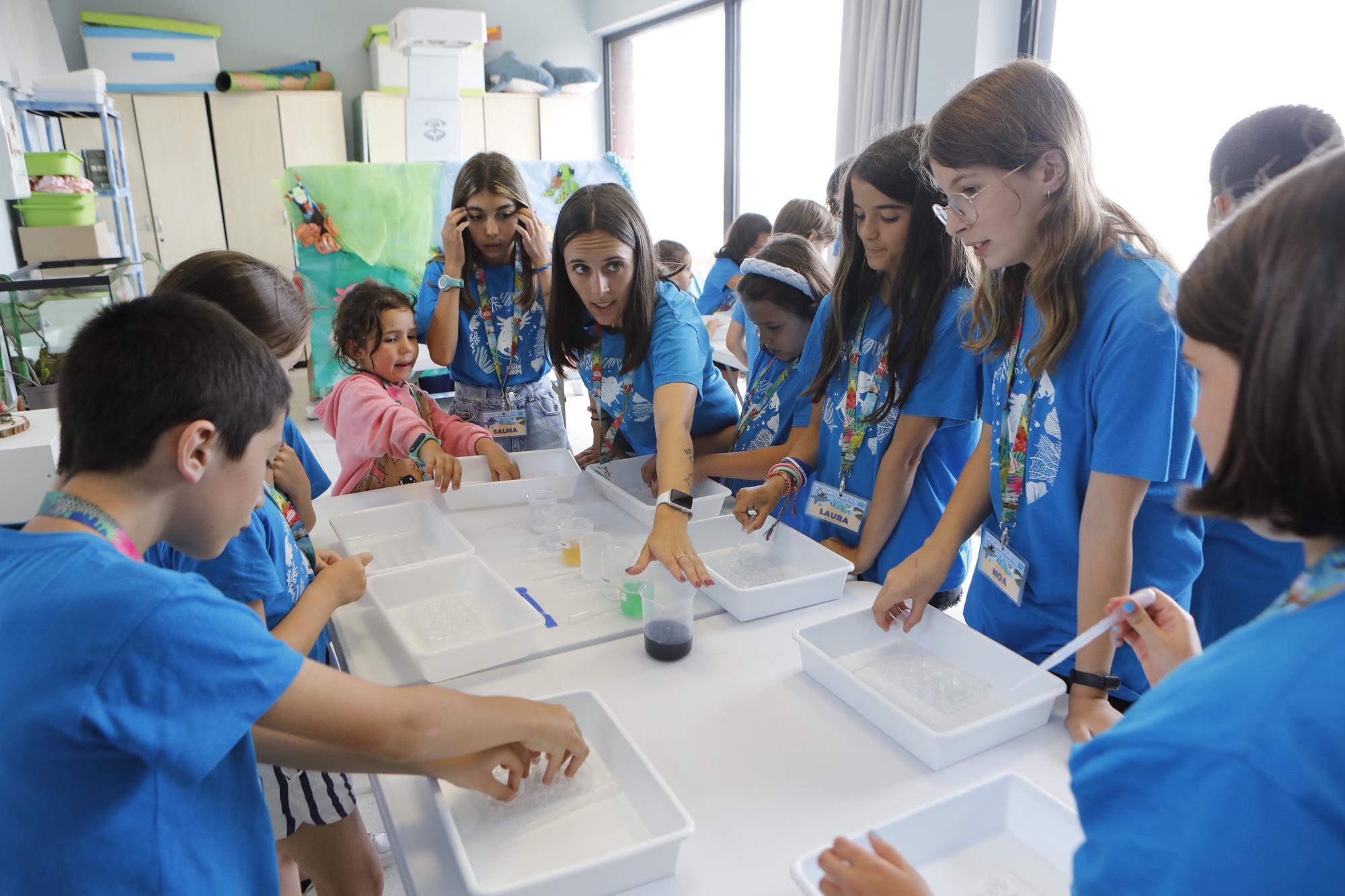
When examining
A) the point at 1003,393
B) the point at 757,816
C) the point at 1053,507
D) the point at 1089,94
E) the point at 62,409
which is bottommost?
the point at 757,816

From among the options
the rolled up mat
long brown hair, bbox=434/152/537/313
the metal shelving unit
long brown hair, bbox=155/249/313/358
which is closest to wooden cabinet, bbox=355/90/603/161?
the rolled up mat

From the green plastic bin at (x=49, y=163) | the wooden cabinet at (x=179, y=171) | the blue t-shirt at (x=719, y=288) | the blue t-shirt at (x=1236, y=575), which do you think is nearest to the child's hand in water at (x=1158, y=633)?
the blue t-shirt at (x=1236, y=575)

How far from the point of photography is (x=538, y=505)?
74.5 inches

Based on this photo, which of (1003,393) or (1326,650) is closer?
(1326,650)

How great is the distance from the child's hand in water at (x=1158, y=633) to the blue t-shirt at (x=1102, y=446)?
5.2 inches

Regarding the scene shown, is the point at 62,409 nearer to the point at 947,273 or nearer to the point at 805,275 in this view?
the point at 947,273

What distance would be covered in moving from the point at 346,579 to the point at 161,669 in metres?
0.58

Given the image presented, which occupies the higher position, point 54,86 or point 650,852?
point 54,86

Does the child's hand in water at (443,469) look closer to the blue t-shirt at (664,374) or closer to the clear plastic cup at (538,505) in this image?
the clear plastic cup at (538,505)

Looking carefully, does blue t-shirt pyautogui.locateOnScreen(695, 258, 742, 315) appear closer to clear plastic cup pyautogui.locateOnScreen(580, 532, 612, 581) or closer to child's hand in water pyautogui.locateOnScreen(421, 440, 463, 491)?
child's hand in water pyautogui.locateOnScreen(421, 440, 463, 491)

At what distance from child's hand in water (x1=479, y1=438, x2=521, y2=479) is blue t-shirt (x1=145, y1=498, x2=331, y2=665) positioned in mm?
812

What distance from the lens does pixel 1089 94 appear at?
3693 mm

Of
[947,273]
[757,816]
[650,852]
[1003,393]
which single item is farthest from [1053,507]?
[650,852]

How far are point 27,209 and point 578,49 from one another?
5.07 m
